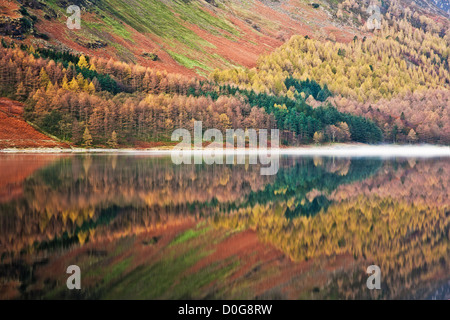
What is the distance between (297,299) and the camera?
10289 millimetres

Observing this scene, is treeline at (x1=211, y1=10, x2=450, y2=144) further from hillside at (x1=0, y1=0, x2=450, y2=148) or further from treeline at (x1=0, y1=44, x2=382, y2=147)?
treeline at (x1=0, y1=44, x2=382, y2=147)

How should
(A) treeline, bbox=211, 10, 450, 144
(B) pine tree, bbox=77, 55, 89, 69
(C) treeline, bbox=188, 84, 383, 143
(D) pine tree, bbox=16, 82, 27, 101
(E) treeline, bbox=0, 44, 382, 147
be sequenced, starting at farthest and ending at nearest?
1. (A) treeline, bbox=211, 10, 450, 144
2. (B) pine tree, bbox=77, 55, 89, 69
3. (C) treeline, bbox=188, 84, 383, 143
4. (D) pine tree, bbox=16, 82, 27, 101
5. (E) treeline, bbox=0, 44, 382, 147

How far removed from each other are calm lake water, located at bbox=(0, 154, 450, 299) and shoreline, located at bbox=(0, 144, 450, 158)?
6615cm

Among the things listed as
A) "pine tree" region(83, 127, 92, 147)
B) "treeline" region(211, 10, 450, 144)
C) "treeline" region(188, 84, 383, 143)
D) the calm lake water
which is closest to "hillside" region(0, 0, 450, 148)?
"pine tree" region(83, 127, 92, 147)

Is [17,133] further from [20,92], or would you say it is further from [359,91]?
[359,91]

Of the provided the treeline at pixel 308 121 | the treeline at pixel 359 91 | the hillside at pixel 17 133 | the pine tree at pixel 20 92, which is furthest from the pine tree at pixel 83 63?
the treeline at pixel 359 91

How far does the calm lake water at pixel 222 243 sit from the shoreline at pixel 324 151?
217 feet

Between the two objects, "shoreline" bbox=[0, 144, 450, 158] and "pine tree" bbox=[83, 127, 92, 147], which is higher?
"pine tree" bbox=[83, 127, 92, 147]

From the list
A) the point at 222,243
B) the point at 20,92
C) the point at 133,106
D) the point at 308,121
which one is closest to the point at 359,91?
the point at 308,121

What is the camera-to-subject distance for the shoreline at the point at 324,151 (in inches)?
3462

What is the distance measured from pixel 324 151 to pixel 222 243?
102585mm

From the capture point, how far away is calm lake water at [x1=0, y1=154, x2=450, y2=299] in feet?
35.2

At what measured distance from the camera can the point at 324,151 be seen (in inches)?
4486
